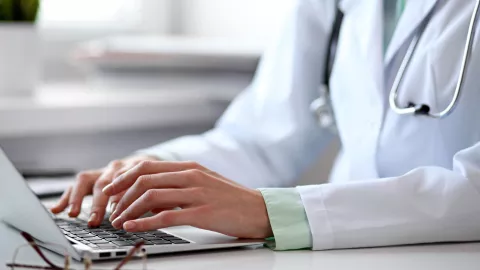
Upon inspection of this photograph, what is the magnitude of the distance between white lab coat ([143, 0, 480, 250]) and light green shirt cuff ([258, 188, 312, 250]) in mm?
11

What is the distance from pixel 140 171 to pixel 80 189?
19 cm

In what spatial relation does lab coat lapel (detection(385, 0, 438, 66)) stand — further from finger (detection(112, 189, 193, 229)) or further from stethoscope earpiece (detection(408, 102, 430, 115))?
finger (detection(112, 189, 193, 229))

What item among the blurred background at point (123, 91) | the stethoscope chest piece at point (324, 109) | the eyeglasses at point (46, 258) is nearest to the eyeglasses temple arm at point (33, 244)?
the eyeglasses at point (46, 258)

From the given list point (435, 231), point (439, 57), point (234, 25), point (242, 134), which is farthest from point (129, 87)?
point (435, 231)

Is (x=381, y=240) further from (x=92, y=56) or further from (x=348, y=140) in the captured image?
(x=92, y=56)

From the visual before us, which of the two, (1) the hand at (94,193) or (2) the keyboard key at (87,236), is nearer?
(2) the keyboard key at (87,236)

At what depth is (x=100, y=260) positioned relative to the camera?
872mm

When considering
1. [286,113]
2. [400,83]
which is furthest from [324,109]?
[400,83]

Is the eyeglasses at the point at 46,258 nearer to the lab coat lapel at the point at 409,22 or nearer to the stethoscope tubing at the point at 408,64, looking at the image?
the stethoscope tubing at the point at 408,64

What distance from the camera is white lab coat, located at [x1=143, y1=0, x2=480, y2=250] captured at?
40.1 inches

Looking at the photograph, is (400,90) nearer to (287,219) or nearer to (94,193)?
(287,219)

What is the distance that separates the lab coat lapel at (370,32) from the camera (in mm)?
1313

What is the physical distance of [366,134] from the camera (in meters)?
1.31

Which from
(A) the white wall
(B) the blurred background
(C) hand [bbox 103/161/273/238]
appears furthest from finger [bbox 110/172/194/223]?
(A) the white wall
